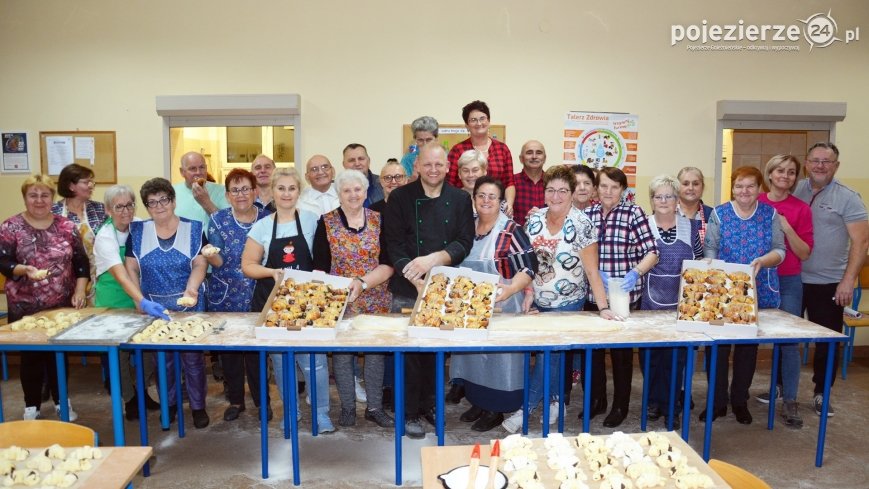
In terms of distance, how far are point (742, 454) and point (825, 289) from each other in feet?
4.71

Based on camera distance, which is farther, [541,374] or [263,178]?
[263,178]

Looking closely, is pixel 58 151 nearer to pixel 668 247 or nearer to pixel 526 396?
pixel 526 396

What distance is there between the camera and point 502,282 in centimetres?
366

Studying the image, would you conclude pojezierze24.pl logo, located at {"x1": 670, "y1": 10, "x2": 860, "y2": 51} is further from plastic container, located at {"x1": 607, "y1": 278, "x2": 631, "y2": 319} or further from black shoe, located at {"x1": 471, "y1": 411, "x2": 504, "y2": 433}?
black shoe, located at {"x1": 471, "y1": 411, "x2": 504, "y2": 433}

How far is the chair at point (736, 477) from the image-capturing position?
194cm

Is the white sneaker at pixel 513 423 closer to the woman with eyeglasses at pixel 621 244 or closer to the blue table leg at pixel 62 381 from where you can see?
the woman with eyeglasses at pixel 621 244

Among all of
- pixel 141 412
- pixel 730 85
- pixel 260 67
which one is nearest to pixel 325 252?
pixel 141 412

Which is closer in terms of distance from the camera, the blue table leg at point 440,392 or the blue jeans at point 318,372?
the blue table leg at point 440,392

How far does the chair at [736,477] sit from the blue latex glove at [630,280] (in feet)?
5.19

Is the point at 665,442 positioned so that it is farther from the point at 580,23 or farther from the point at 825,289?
the point at 580,23

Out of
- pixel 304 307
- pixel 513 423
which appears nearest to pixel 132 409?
pixel 304 307

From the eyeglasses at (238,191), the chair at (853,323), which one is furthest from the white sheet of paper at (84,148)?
Result: the chair at (853,323)

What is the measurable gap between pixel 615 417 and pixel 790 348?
1261 mm

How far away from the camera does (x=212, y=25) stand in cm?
589
